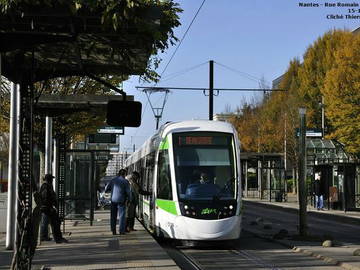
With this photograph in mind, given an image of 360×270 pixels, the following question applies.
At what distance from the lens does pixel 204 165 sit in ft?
51.4

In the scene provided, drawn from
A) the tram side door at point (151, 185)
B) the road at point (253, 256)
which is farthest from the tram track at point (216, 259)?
the tram side door at point (151, 185)

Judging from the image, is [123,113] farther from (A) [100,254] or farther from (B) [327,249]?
(B) [327,249]

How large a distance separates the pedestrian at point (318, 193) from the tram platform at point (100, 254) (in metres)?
21.2

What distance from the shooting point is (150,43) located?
29.1ft

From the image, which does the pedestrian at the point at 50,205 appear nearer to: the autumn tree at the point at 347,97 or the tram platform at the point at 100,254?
the tram platform at the point at 100,254

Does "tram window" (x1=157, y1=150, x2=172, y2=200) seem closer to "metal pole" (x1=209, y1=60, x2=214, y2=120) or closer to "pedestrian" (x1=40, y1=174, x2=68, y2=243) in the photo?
"pedestrian" (x1=40, y1=174, x2=68, y2=243)

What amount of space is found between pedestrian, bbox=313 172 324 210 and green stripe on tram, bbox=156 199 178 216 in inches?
850

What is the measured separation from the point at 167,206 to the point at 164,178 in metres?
0.80

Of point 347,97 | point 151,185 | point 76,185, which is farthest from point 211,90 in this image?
point 151,185

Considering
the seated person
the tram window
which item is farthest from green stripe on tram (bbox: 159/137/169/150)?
the seated person

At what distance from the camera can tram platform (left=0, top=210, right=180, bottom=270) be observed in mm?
10656

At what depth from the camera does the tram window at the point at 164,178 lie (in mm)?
15648

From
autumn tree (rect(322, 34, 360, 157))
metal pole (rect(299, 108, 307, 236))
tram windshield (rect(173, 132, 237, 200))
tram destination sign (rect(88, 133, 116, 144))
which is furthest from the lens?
autumn tree (rect(322, 34, 360, 157))

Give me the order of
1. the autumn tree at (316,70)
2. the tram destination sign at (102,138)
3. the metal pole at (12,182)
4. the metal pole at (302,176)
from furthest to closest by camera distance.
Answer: the autumn tree at (316,70), the tram destination sign at (102,138), the metal pole at (302,176), the metal pole at (12,182)
